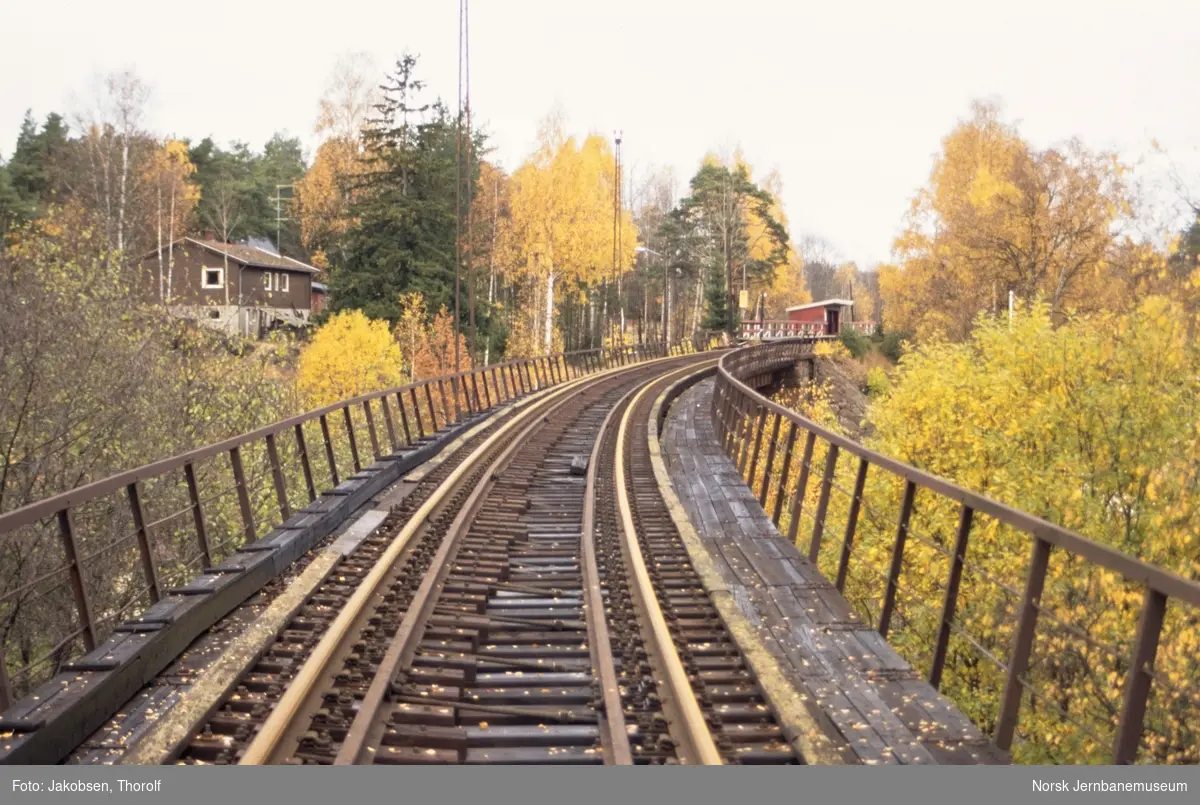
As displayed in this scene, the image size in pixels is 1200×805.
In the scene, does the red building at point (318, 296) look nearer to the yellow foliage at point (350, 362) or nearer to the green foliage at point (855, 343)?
the yellow foliage at point (350, 362)

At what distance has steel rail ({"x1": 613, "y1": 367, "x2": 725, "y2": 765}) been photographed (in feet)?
13.9

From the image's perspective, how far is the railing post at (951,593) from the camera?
4824mm

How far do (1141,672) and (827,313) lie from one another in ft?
228

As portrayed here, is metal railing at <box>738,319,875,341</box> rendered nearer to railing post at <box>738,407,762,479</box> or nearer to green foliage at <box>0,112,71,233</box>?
green foliage at <box>0,112,71,233</box>

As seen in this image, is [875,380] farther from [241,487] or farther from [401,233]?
[241,487]

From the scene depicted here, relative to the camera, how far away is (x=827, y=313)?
70.7 meters

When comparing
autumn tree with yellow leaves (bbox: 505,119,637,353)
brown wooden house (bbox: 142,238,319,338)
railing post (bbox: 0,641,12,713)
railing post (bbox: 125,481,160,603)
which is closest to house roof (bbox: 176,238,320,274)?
brown wooden house (bbox: 142,238,319,338)

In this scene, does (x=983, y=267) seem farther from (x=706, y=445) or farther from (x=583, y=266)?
(x=706, y=445)

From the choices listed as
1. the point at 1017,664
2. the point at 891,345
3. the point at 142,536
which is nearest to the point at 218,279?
the point at 891,345

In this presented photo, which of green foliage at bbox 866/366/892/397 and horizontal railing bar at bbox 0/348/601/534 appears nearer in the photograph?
horizontal railing bar at bbox 0/348/601/534

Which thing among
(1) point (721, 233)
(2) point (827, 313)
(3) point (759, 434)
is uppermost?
(1) point (721, 233)

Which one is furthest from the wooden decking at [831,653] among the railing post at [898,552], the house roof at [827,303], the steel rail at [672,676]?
the house roof at [827,303]

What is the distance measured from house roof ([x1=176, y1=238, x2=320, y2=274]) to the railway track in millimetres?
42634
